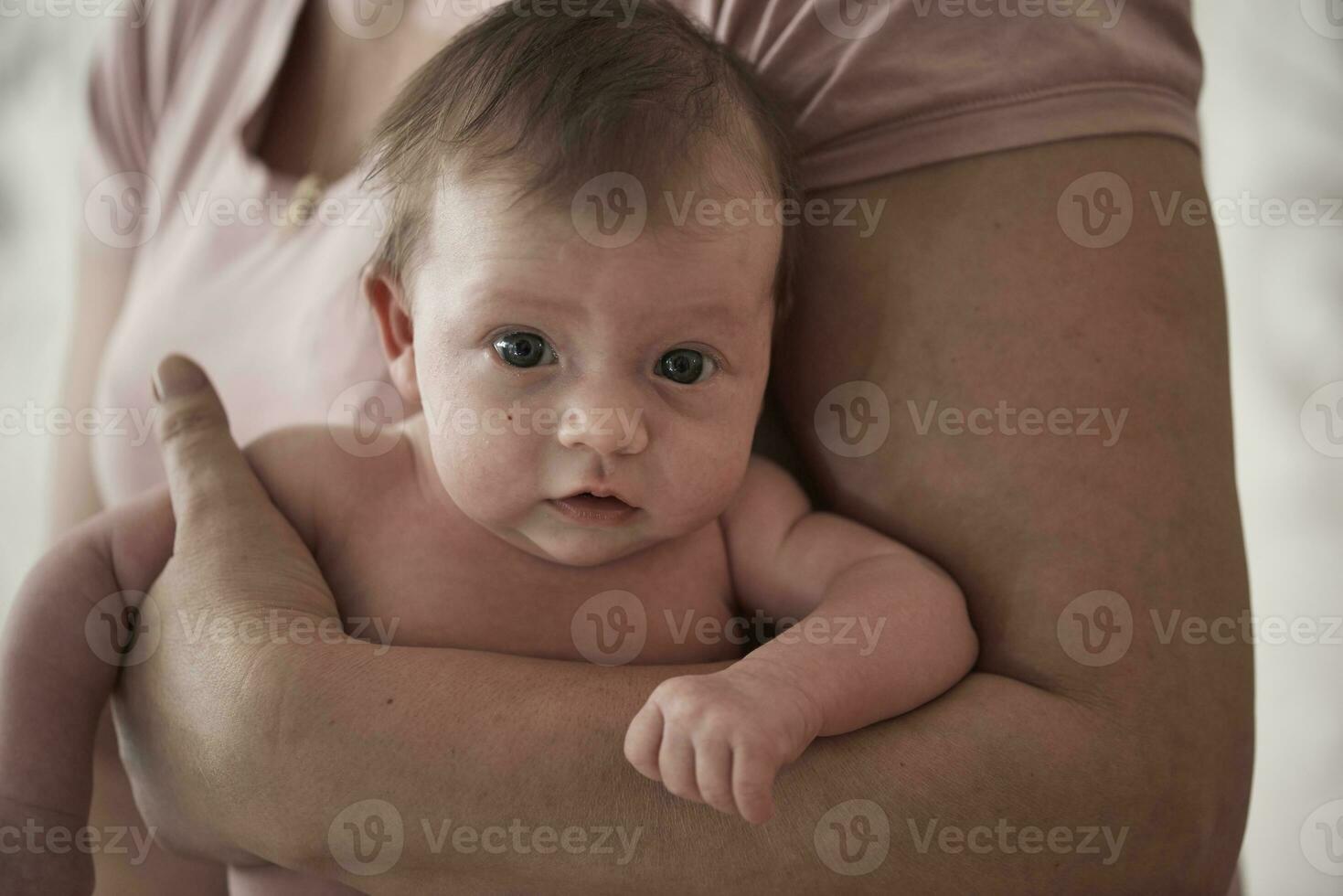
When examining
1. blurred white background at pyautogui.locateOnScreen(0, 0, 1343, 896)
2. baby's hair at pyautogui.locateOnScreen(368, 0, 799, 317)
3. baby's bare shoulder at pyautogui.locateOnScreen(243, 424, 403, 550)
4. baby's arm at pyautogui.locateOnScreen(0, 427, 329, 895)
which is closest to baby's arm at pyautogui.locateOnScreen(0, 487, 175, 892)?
baby's arm at pyautogui.locateOnScreen(0, 427, 329, 895)

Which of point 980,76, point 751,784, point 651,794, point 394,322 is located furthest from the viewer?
point 394,322

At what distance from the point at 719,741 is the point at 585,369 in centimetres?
29

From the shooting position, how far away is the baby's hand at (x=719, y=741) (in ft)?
2.24

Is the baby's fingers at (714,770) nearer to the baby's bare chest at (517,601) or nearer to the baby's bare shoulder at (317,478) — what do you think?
the baby's bare chest at (517,601)

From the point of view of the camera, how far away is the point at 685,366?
0.86 metres

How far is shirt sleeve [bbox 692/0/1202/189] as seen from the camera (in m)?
0.88

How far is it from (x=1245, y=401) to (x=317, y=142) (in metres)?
1.55

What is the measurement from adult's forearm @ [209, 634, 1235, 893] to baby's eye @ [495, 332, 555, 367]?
24 cm

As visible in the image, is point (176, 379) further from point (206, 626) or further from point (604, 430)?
point (604, 430)

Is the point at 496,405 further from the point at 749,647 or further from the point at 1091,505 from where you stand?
the point at 1091,505

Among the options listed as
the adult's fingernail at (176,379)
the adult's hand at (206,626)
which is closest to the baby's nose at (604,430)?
the adult's hand at (206,626)

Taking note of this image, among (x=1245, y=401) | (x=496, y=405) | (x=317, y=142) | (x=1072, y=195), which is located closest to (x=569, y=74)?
(x=496, y=405)

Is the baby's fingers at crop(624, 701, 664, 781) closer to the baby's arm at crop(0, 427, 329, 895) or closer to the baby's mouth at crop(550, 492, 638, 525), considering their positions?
the baby's mouth at crop(550, 492, 638, 525)

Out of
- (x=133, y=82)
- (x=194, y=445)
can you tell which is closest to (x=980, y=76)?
(x=194, y=445)
